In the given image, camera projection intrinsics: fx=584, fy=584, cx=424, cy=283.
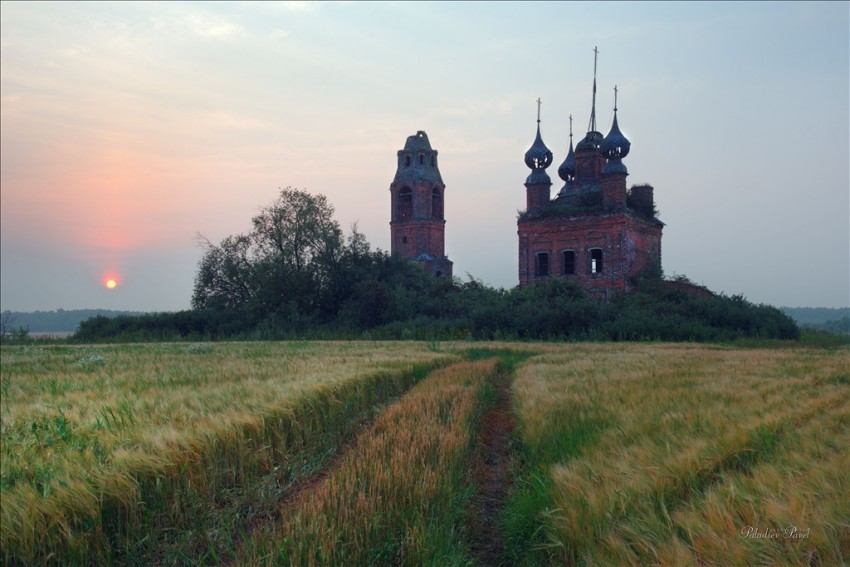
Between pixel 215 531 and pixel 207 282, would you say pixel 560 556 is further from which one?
pixel 207 282

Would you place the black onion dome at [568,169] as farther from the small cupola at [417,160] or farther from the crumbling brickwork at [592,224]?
the small cupola at [417,160]

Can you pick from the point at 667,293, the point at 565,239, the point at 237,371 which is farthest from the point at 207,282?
→ the point at 237,371

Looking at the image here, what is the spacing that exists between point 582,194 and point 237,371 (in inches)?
1569

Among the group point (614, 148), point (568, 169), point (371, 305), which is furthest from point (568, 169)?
point (371, 305)

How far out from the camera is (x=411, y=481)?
494 centimetres

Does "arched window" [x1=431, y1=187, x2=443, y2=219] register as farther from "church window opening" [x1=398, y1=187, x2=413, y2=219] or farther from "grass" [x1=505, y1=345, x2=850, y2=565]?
"grass" [x1=505, y1=345, x2=850, y2=565]

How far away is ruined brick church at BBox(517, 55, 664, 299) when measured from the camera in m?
42.9

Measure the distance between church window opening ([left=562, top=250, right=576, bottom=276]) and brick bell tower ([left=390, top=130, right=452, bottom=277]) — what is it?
1475cm

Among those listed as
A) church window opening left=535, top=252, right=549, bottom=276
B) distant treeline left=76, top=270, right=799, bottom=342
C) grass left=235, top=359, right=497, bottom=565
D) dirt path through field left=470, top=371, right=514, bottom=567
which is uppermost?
church window opening left=535, top=252, right=549, bottom=276

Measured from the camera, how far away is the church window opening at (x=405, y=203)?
192ft

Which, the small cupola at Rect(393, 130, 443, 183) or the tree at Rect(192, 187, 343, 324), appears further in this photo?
the small cupola at Rect(393, 130, 443, 183)

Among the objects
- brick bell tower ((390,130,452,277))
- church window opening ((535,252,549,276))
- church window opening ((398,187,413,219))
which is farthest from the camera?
church window opening ((398,187,413,219))

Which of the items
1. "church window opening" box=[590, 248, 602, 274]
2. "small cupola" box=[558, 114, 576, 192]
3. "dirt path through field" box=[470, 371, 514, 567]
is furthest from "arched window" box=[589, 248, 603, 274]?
"dirt path through field" box=[470, 371, 514, 567]

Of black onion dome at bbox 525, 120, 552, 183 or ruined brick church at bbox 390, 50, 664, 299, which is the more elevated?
black onion dome at bbox 525, 120, 552, 183
